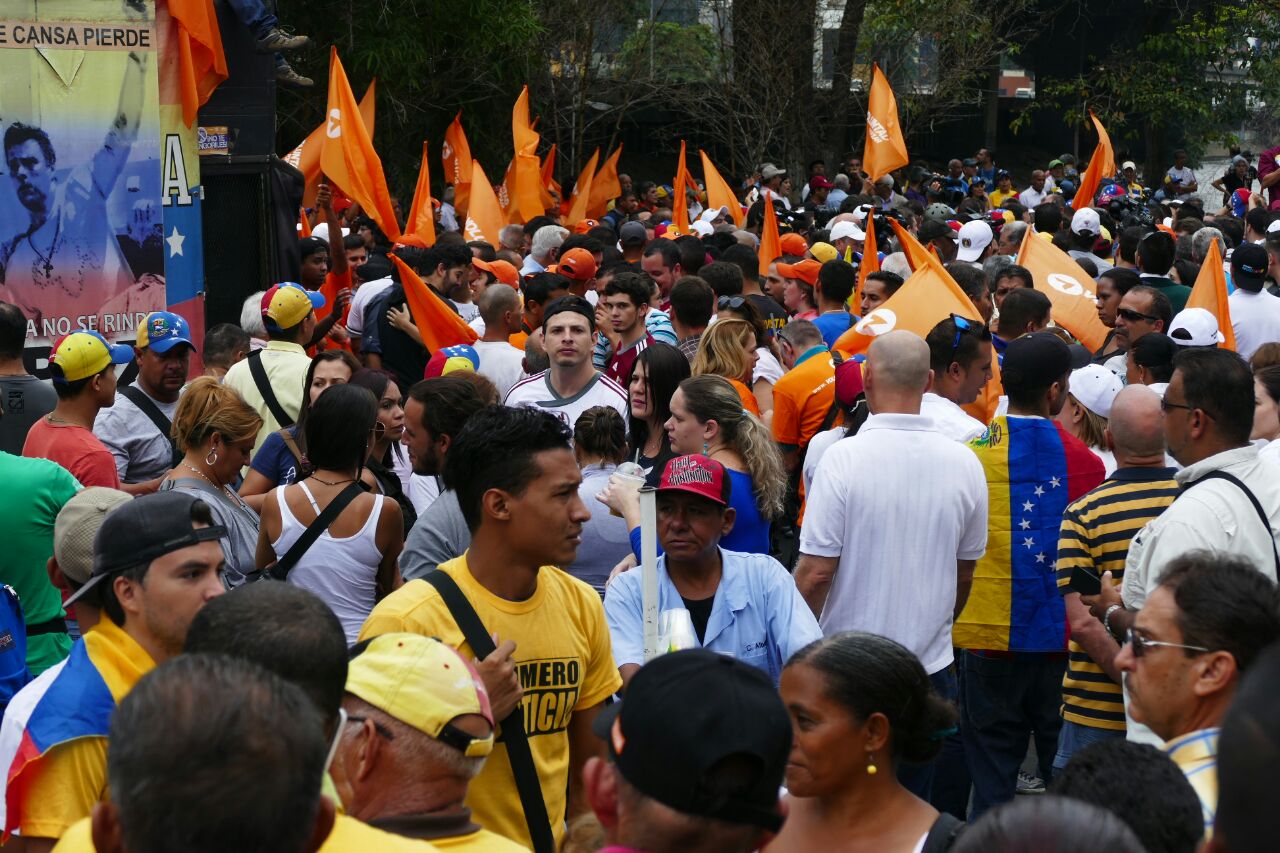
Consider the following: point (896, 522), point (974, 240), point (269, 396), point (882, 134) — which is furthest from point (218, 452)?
point (882, 134)

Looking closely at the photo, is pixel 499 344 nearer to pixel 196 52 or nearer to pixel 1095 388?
pixel 1095 388

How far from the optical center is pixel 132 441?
657 centimetres

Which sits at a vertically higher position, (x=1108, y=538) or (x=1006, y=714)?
(x=1108, y=538)

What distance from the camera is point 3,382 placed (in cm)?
634

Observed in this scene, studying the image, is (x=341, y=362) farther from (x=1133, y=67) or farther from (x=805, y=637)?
(x=1133, y=67)

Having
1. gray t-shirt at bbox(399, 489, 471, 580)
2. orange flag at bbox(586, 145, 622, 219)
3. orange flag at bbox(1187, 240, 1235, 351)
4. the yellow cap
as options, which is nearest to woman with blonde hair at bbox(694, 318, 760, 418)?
orange flag at bbox(1187, 240, 1235, 351)

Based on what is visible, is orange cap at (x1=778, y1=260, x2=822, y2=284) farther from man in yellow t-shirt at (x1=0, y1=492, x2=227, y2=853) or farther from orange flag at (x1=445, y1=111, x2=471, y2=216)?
orange flag at (x1=445, y1=111, x2=471, y2=216)

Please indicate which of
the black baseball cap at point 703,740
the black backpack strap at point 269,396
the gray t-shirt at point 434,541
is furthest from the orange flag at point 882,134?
the black baseball cap at point 703,740

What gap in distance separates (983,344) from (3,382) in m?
4.21

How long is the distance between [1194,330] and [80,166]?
6611 millimetres

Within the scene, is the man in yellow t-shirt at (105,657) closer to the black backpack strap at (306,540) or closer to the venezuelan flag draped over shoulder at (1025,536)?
the black backpack strap at (306,540)

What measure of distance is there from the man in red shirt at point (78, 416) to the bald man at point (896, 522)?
276 cm

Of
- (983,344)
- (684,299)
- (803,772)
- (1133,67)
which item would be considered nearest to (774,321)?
(684,299)

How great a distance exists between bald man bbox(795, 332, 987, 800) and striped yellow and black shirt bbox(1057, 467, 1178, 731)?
319mm
